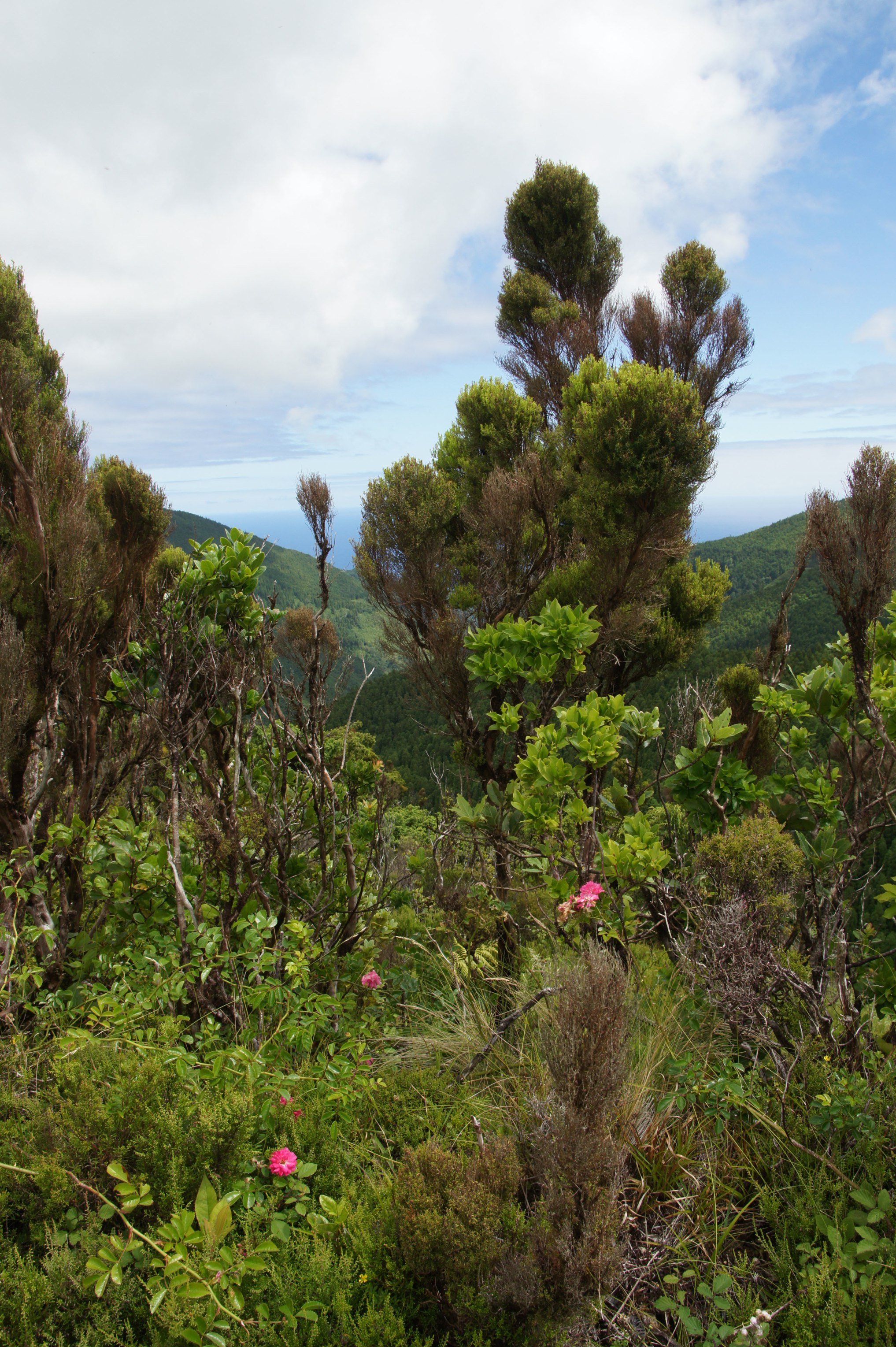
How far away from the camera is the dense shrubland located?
5.07ft

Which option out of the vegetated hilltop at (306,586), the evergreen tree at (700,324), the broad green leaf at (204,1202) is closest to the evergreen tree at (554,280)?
the evergreen tree at (700,324)

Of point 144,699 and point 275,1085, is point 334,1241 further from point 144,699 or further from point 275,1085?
point 144,699

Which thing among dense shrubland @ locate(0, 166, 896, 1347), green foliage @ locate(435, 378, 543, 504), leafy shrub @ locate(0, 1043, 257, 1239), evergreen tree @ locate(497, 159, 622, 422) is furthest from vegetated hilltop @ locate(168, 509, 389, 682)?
leafy shrub @ locate(0, 1043, 257, 1239)

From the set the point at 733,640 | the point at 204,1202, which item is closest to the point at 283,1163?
the point at 204,1202

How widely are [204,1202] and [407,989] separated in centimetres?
152

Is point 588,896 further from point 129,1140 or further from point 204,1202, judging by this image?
point 129,1140

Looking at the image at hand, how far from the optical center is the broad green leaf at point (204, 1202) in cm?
146

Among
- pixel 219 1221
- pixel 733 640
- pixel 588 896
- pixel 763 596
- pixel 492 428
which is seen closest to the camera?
pixel 219 1221

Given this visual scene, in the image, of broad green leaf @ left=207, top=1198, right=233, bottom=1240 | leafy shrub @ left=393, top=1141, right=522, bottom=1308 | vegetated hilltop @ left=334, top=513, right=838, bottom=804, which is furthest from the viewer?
vegetated hilltop @ left=334, top=513, right=838, bottom=804

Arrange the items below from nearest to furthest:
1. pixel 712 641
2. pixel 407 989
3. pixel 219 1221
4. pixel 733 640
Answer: pixel 219 1221, pixel 407 989, pixel 733 640, pixel 712 641

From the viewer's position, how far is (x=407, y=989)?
294cm

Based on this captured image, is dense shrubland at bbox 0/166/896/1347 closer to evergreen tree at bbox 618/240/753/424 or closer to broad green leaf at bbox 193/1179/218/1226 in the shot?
broad green leaf at bbox 193/1179/218/1226

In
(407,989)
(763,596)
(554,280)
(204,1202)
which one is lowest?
(407,989)

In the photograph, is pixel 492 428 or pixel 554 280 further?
pixel 554 280
